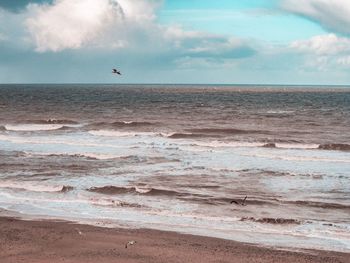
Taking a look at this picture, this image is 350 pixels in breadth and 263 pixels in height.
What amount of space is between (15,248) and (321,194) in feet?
39.1

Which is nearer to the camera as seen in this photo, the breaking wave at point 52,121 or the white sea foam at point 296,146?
the white sea foam at point 296,146

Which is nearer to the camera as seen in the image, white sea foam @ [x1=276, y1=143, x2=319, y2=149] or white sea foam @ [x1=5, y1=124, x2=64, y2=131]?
white sea foam @ [x1=276, y1=143, x2=319, y2=149]

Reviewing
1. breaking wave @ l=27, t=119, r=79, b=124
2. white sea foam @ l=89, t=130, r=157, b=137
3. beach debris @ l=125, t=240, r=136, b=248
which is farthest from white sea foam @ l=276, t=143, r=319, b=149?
breaking wave @ l=27, t=119, r=79, b=124

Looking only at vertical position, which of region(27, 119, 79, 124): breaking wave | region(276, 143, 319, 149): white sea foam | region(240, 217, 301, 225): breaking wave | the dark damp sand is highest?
the dark damp sand

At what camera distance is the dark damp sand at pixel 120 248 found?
40.8 feet

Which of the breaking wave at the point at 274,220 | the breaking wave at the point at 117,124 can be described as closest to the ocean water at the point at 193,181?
the breaking wave at the point at 274,220

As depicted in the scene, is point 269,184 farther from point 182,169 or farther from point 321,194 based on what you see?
point 182,169

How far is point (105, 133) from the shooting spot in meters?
42.6

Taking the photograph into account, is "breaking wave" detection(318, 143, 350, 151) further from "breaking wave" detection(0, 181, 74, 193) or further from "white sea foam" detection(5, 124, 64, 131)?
"white sea foam" detection(5, 124, 64, 131)

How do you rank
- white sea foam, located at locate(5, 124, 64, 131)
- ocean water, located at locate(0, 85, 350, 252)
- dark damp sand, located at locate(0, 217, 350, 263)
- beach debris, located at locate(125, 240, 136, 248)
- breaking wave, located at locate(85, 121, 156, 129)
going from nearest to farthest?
dark damp sand, located at locate(0, 217, 350, 263), beach debris, located at locate(125, 240, 136, 248), ocean water, located at locate(0, 85, 350, 252), white sea foam, located at locate(5, 124, 64, 131), breaking wave, located at locate(85, 121, 156, 129)

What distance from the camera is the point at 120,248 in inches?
520

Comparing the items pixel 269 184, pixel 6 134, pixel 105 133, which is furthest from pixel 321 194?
pixel 6 134

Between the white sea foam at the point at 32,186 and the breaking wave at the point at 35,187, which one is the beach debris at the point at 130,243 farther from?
the white sea foam at the point at 32,186

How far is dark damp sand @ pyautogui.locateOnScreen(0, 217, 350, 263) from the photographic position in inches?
490
